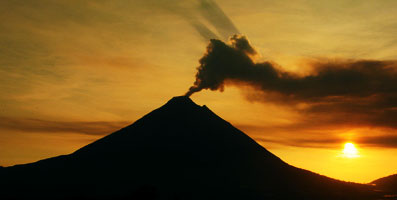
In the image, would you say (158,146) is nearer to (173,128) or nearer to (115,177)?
(173,128)

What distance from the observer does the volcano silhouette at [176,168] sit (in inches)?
4247

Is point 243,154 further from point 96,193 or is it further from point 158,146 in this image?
point 96,193

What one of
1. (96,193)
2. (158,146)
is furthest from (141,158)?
(96,193)

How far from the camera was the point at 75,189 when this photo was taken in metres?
107

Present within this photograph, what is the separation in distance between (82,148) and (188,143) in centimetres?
3181

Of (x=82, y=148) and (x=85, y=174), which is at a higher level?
(x=82, y=148)

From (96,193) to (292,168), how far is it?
5771 centimetres

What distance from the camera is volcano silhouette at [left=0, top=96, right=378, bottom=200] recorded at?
354 feet

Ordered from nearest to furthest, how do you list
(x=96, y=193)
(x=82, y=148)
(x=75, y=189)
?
(x=96, y=193), (x=75, y=189), (x=82, y=148)

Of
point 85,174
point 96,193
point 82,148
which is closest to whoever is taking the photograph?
point 96,193

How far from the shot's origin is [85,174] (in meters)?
115

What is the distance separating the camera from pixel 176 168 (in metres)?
120

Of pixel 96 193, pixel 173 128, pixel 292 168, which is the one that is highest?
pixel 173 128

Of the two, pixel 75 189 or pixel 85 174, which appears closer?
pixel 75 189
